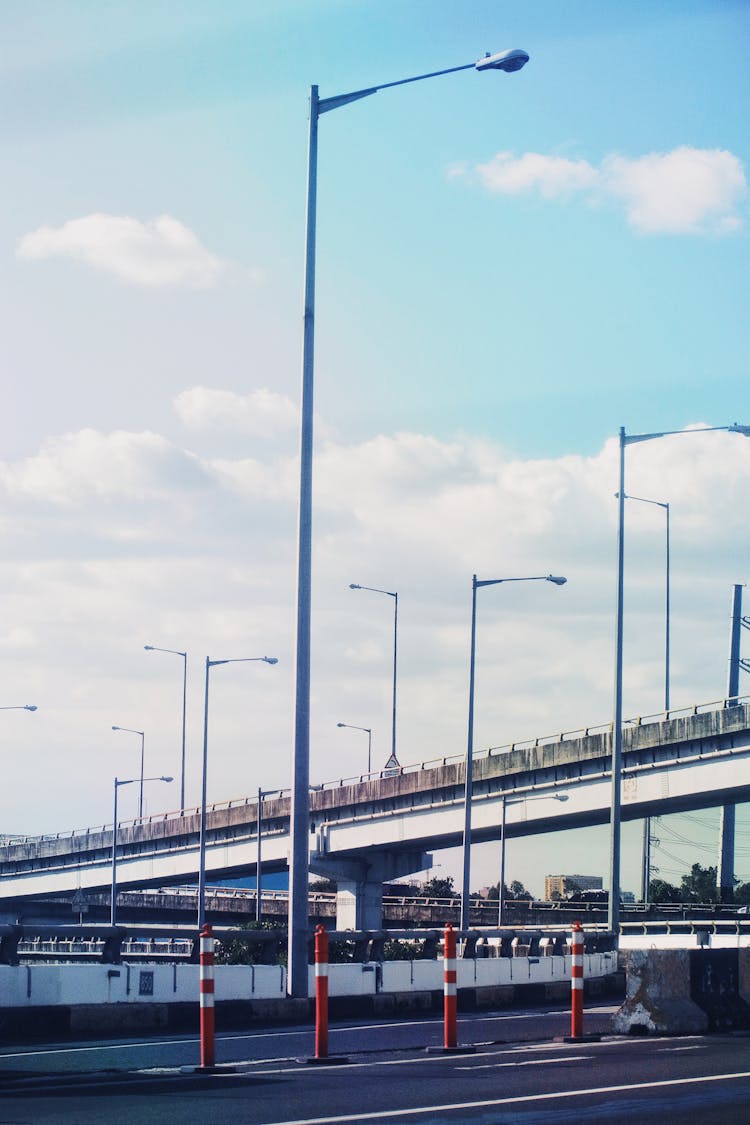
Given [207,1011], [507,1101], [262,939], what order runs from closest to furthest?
1. [507,1101]
2. [207,1011]
3. [262,939]

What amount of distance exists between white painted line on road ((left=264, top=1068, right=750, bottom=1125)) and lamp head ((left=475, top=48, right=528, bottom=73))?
13.5 meters

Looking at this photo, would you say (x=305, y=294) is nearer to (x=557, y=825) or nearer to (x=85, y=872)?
(x=557, y=825)

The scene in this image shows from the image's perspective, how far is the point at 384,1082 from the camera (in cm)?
1192

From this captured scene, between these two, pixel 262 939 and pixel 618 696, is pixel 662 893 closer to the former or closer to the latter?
pixel 618 696

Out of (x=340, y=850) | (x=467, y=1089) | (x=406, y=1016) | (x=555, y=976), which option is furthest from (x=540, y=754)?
(x=467, y=1089)

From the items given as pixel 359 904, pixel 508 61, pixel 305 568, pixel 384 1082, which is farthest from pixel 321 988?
pixel 359 904

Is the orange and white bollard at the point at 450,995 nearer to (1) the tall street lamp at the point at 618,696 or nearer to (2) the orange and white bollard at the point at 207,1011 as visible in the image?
(2) the orange and white bollard at the point at 207,1011

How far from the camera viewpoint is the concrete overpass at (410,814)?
67.3 m

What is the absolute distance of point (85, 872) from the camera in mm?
98750

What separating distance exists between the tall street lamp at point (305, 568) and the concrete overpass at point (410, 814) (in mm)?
46241

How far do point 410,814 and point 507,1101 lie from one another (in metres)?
69.6

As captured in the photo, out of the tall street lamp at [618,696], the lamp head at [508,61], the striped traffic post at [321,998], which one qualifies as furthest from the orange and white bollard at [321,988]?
the tall street lamp at [618,696]

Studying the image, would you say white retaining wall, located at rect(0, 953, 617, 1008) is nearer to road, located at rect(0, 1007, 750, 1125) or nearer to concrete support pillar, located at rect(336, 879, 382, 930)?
road, located at rect(0, 1007, 750, 1125)

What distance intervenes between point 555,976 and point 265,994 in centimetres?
809
